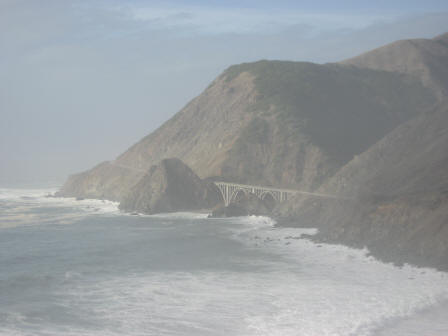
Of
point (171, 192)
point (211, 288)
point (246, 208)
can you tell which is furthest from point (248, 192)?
point (211, 288)

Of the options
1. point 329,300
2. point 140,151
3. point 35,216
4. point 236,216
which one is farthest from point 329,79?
point 329,300

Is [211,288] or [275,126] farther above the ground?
[275,126]

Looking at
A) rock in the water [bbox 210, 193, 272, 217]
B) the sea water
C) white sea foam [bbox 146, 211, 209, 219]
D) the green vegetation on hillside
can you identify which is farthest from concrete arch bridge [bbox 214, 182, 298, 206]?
the green vegetation on hillside

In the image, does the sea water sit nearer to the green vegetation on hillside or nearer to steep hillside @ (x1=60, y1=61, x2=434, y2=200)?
steep hillside @ (x1=60, y1=61, x2=434, y2=200)

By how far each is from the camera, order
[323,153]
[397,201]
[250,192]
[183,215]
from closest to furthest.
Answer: [397,201], [183,215], [250,192], [323,153]

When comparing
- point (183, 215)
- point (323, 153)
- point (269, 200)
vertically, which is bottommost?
point (183, 215)

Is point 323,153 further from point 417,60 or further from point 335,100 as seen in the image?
point 417,60
